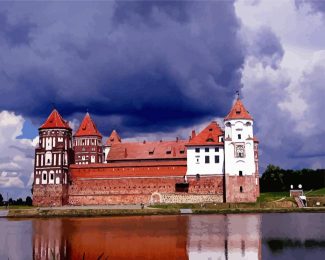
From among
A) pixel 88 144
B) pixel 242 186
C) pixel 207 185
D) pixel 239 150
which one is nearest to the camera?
pixel 242 186

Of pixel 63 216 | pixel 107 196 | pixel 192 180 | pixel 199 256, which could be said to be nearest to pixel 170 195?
pixel 192 180

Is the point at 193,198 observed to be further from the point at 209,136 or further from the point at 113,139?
the point at 113,139

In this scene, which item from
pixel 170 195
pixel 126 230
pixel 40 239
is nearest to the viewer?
pixel 40 239

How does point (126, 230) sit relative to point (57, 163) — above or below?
below

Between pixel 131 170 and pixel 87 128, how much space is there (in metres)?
18.3

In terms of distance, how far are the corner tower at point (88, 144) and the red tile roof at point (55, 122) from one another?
9.81m

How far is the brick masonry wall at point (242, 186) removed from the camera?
62031 millimetres

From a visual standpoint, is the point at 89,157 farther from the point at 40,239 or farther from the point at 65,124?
the point at 40,239

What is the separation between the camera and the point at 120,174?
2638 inches

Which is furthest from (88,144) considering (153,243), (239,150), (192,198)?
(153,243)

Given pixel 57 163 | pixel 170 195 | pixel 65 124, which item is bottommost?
pixel 170 195

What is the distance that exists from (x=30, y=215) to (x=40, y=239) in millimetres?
28274

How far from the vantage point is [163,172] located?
65.9 meters

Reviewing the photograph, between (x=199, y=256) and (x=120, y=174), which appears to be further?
(x=120, y=174)
